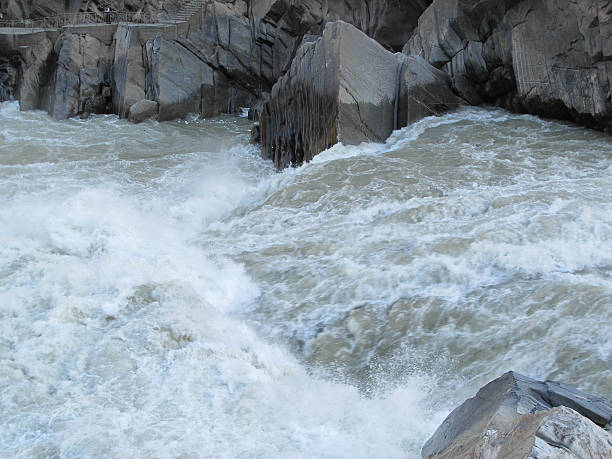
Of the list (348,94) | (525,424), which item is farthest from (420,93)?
(525,424)

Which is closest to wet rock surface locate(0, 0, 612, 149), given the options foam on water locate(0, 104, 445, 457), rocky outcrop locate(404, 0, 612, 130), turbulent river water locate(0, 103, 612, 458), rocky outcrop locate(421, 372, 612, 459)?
rocky outcrop locate(404, 0, 612, 130)

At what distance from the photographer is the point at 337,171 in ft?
25.6

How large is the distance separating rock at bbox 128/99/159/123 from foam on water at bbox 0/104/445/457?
729cm

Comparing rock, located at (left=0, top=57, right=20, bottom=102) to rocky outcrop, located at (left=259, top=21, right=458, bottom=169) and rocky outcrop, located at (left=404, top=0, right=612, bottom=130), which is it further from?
rocky outcrop, located at (left=404, top=0, right=612, bottom=130)

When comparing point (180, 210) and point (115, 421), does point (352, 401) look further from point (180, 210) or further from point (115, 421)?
point (180, 210)

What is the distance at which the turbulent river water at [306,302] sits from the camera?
345 centimetres

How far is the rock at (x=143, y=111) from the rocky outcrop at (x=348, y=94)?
16.2 ft

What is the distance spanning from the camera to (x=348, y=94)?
8883 mm

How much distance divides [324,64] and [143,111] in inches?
268

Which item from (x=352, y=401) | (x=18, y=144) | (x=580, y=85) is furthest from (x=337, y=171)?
(x=18, y=144)

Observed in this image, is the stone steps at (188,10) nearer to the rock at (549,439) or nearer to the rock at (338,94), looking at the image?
the rock at (338,94)

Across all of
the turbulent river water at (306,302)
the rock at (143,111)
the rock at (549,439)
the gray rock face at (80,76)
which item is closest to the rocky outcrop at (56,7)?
the gray rock face at (80,76)

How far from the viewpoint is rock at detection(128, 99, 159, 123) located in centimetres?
1458

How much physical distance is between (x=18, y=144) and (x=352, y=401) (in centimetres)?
1026
